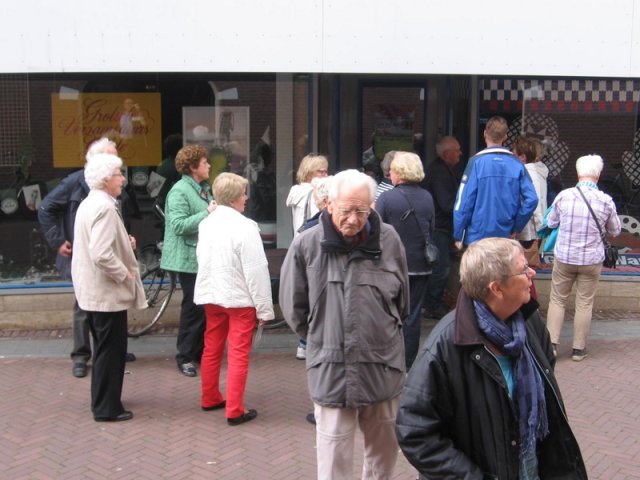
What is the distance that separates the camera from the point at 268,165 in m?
8.81

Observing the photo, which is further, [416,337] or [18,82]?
[18,82]

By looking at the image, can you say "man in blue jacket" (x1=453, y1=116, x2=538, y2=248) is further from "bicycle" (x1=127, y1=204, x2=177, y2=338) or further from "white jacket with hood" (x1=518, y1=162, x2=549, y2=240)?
"bicycle" (x1=127, y1=204, x2=177, y2=338)

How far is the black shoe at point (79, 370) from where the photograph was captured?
6875mm

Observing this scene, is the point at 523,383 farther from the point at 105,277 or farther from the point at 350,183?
the point at 105,277

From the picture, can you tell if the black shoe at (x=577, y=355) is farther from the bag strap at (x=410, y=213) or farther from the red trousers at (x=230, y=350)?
the red trousers at (x=230, y=350)

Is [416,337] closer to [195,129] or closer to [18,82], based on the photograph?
[195,129]

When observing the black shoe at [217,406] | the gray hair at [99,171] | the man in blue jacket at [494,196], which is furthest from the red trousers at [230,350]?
the man in blue jacket at [494,196]

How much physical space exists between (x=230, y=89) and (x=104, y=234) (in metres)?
3.30

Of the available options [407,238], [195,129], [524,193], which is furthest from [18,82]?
[524,193]

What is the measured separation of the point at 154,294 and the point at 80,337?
1.20 m

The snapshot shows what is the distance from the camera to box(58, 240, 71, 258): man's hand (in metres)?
6.72

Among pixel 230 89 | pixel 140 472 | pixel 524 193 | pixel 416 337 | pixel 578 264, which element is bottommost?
pixel 140 472

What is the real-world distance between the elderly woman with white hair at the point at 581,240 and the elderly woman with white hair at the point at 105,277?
3521 millimetres

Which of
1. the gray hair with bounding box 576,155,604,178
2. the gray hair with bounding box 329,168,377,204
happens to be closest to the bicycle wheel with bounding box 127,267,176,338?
the gray hair with bounding box 576,155,604,178
